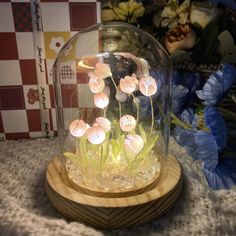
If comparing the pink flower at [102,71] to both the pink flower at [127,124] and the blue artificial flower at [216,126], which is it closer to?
the pink flower at [127,124]

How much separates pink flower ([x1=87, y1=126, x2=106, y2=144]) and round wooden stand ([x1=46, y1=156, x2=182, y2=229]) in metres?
0.09

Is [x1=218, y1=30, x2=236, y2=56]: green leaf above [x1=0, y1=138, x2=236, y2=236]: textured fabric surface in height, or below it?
A: above

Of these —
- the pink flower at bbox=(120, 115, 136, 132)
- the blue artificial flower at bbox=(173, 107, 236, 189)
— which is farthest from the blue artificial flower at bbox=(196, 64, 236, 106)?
the pink flower at bbox=(120, 115, 136, 132)

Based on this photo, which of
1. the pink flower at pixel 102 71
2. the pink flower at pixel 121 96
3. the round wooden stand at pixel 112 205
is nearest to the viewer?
the round wooden stand at pixel 112 205

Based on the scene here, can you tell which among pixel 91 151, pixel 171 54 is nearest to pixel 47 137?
pixel 91 151

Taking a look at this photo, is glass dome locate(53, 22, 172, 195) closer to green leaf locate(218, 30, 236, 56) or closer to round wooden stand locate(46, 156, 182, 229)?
round wooden stand locate(46, 156, 182, 229)

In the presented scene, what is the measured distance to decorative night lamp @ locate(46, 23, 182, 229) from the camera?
0.55 meters

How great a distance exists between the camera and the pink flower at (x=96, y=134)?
22.6 inches

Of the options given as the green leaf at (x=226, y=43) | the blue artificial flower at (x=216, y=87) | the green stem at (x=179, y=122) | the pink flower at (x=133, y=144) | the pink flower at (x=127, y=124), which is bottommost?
the green stem at (x=179, y=122)

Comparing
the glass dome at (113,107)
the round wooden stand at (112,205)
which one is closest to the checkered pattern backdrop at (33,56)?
the glass dome at (113,107)

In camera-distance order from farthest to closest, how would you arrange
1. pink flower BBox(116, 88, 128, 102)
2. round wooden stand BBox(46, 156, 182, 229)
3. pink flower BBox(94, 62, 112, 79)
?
pink flower BBox(116, 88, 128, 102), pink flower BBox(94, 62, 112, 79), round wooden stand BBox(46, 156, 182, 229)

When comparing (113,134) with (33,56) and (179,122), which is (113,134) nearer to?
(179,122)

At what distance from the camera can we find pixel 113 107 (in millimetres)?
758

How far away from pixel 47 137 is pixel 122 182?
13.3 inches
